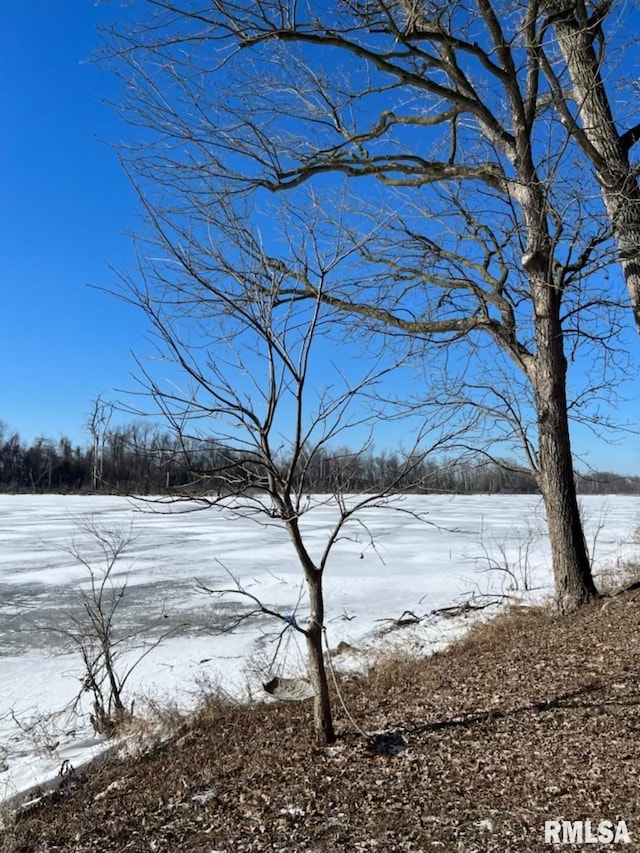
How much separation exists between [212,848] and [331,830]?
540 mm

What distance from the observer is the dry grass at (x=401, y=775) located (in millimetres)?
2582

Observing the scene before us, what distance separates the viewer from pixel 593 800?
2.57 metres

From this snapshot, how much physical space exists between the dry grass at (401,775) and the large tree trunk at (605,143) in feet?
11.3

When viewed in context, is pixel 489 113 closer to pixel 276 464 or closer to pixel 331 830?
pixel 276 464

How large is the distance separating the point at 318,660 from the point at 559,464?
4.01 metres

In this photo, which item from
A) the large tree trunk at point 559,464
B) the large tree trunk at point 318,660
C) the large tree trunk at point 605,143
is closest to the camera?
the large tree trunk at point 318,660

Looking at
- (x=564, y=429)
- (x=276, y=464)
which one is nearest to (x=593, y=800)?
(x=276, y=464)

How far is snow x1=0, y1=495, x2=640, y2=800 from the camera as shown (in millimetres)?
6064

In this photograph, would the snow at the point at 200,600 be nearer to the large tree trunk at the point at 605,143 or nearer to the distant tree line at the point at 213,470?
the distant tree line at the point at 213,470

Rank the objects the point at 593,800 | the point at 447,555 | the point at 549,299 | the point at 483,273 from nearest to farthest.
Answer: the point at 593,800 → the point at 549,299 → the point at 483,273 → the point at 447,555

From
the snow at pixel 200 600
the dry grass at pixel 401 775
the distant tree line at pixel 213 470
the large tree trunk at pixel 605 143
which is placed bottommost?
the snow at pixel 200 600

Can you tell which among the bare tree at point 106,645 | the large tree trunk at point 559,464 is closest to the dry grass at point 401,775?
the bare tree at point 106,645

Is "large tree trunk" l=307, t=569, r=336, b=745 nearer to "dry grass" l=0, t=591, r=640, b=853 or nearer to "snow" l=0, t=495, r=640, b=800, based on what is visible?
"dry grass" l=0, t=591, r=640, b=853

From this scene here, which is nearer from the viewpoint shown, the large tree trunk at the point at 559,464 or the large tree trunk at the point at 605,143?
the large tree trunk at the point at 605,143
